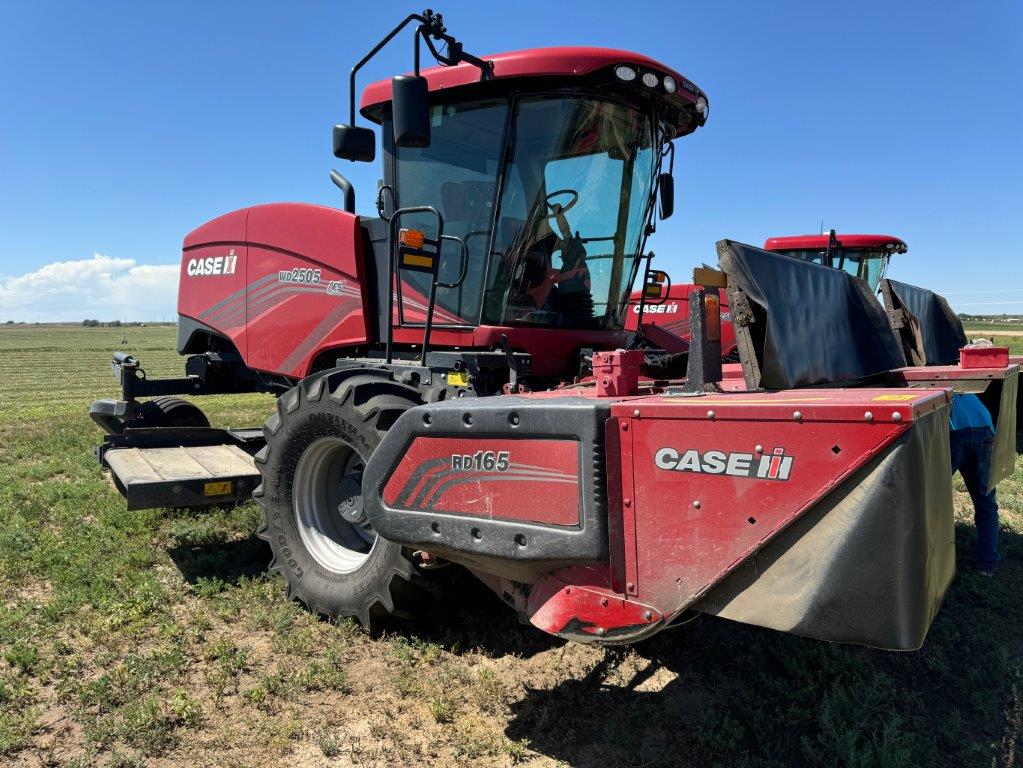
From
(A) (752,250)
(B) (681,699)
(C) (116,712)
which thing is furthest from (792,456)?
(C) (116,712)

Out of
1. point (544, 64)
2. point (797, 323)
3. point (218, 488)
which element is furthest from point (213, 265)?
point (797, 323)

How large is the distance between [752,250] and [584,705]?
1864 mm

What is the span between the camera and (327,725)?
9.05ft

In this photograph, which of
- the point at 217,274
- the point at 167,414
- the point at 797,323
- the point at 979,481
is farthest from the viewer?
the point at 167,414

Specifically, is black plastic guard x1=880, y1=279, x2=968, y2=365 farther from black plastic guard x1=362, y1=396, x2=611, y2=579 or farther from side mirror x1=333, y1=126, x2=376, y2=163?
side mirror x1=333, y1=126, x2=376, y2=163

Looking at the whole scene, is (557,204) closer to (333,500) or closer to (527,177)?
(527,177)

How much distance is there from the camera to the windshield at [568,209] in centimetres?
380

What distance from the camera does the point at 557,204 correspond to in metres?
3.97

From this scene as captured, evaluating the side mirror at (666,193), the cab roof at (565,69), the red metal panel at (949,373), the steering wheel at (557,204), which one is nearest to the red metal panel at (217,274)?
the cab roof at (565,69)

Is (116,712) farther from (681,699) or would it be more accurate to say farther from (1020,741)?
(1020,741)

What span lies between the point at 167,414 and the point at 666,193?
4.20m

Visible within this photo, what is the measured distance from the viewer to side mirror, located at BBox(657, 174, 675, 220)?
447 centimetres

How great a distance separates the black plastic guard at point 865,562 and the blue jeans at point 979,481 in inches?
91.5

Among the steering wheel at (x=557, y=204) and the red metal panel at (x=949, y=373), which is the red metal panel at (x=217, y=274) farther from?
the red metal panel at (x=949, y=373)
